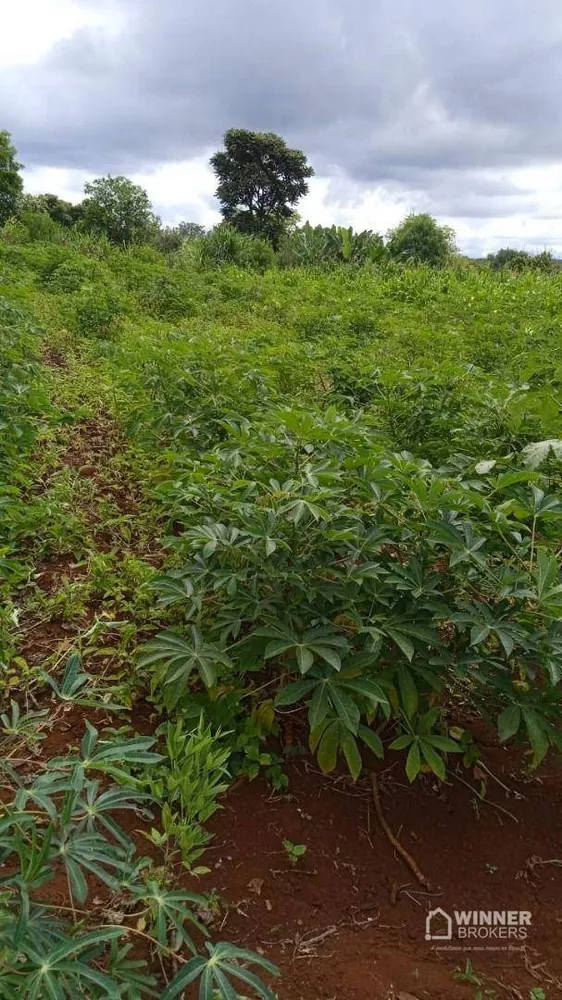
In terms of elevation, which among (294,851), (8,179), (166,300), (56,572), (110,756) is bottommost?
(294,851)

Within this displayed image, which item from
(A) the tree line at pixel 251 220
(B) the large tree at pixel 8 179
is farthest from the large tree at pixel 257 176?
(B) the large tree at pixel 8 179

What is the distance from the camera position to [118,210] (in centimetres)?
1780

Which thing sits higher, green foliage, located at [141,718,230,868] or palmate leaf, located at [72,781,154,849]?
palmate leaf, located at [72,781,154,849]

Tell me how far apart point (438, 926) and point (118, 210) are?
19.3m

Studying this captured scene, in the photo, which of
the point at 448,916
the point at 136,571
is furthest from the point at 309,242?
the point at 448,916

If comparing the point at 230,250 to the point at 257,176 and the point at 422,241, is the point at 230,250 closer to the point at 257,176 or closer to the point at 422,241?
the point at 422,241

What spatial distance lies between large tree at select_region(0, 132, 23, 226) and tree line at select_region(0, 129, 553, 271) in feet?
0.08

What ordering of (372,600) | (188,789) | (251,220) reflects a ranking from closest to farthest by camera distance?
(188,789) < (372,600) < (251,220)

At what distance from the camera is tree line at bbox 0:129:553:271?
14.6 metres

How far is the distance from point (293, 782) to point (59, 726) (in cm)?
67

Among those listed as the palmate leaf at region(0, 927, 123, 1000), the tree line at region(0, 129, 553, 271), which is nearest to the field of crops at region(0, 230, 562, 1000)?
the palmate leaf at region(0, 927, 123, 1000)

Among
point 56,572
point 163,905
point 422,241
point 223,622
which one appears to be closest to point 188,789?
point 163,905

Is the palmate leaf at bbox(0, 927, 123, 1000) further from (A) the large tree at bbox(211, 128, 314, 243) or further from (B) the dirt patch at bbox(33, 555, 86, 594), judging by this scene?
(A) the large tree at bbox(211, 128, 314, 243)

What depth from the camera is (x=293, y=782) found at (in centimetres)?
173
